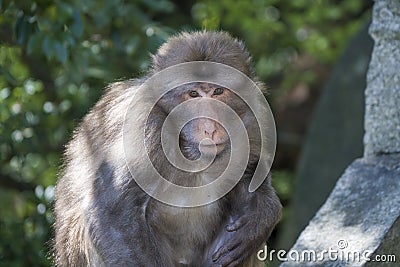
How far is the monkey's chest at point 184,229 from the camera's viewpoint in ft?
14.9

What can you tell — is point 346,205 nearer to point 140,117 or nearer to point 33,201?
point 140,117

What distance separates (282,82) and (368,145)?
477cm

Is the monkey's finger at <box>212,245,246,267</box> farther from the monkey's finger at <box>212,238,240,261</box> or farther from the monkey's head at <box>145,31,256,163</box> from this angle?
the monkey's head at <box>145,31,256,163</box>

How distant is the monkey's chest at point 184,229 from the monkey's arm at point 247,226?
7 centimetres

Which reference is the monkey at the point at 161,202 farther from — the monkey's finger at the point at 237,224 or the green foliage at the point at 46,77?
the green foliage at the point at 46,77

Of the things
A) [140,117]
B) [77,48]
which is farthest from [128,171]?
[77,48]

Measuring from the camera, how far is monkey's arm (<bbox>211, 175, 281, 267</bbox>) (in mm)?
4539

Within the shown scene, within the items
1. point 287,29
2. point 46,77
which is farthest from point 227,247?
point 287,29

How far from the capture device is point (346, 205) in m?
4.87

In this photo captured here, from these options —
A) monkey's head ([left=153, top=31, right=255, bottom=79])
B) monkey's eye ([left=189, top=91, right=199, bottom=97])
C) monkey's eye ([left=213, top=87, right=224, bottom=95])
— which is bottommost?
monkey's eye ([left=189, top=91, right=199, bottom=97])

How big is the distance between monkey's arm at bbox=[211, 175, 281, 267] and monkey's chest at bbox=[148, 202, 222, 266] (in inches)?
2.7

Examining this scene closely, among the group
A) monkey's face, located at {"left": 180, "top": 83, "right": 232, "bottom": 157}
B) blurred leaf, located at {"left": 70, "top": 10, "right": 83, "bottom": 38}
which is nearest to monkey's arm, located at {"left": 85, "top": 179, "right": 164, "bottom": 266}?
monkey's face, located at {"left": 180, "top": 83, "right": 232, "bottom": 157}

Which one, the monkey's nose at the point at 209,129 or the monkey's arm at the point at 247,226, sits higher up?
the monkey's nose at the point at 209,129

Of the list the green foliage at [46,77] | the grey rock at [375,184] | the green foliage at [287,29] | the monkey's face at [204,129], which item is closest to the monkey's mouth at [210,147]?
the monkey's face at [204,129]
